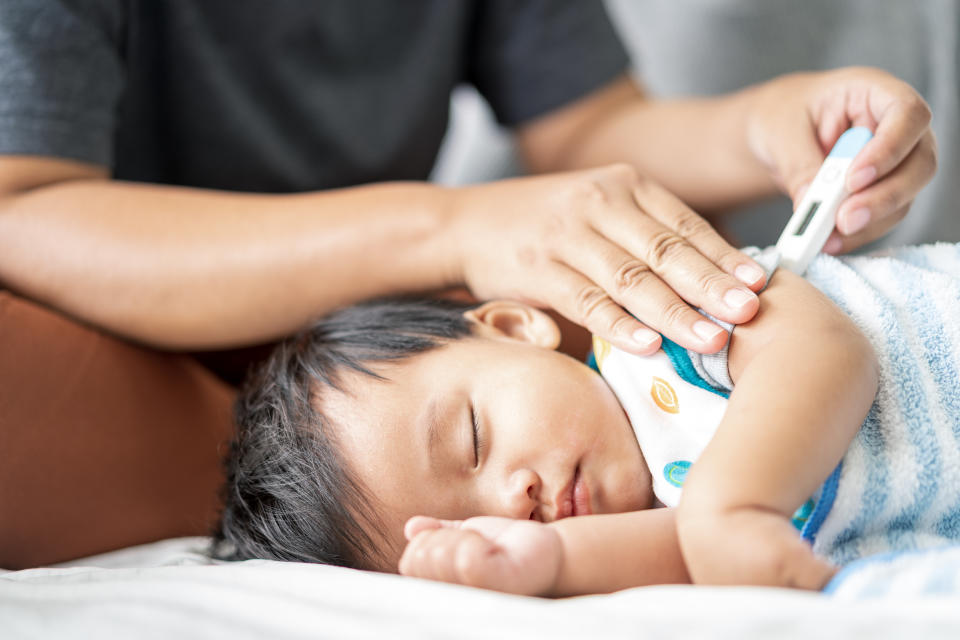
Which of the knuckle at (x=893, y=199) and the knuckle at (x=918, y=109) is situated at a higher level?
the knuckle at (x=918, y=109)

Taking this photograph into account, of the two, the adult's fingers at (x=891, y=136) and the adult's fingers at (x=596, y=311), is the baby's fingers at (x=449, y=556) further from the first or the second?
the adult's fingers at (x=891, y=136)

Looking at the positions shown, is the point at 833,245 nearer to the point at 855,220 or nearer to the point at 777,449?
the point at 855,220

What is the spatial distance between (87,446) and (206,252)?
0.76 feet

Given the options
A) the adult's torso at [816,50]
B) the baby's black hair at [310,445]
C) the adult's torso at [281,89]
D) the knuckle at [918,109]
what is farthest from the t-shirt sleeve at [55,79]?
the adult's torso at [816,50]

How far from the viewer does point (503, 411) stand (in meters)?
0.70

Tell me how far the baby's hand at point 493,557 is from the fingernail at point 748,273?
27cm

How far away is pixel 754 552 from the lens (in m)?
0.48

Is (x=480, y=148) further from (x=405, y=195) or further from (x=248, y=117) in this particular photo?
(x=405, y=195)

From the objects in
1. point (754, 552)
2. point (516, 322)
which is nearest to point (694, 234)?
point (516, 322)

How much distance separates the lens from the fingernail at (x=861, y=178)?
72 centimetres

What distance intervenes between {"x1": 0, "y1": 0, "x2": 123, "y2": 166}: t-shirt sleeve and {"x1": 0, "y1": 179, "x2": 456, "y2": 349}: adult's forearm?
50 mm

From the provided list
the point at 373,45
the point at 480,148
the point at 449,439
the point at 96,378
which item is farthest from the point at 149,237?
the point at 480,148

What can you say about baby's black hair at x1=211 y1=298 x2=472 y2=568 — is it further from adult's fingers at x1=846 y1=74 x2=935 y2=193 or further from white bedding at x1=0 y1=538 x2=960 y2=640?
adult's fingers at x1=846 y1=74 x2=935 y2=193

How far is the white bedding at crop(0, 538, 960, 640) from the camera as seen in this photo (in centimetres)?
41
